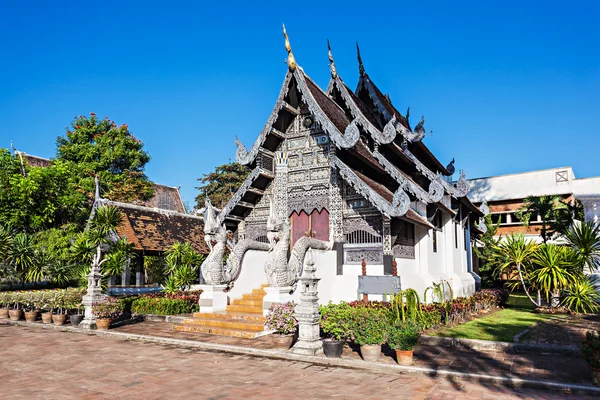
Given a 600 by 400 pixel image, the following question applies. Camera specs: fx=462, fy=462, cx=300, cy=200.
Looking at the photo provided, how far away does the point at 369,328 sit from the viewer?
27.3ft

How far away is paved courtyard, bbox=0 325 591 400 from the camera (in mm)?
6418

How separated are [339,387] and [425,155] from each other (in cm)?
1488

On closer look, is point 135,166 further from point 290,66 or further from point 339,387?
point 339,387

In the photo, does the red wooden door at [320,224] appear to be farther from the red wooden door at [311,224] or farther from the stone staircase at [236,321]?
the stone staircase at [236,321]

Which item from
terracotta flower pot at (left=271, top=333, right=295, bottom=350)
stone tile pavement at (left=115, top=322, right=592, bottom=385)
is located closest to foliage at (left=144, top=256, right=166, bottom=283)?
stone tile pavement at (left=115, top=322, right=592, bottom=385)

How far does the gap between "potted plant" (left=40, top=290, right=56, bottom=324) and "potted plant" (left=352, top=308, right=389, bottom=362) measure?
1017 centimetres

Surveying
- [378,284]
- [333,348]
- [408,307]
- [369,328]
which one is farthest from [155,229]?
[369,328]

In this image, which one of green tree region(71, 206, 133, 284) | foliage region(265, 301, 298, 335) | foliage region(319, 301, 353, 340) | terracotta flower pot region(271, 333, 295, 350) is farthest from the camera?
green tree region(71, 206, 133, 284)

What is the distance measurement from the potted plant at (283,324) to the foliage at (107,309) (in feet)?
17.5

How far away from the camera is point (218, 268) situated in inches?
517

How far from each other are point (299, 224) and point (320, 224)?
82 centimetres

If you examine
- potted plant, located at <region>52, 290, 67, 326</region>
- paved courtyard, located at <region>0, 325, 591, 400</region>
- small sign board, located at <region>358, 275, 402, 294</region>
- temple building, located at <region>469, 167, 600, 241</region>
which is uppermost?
temple building, located at <region>469, 167, 600, 241</region>

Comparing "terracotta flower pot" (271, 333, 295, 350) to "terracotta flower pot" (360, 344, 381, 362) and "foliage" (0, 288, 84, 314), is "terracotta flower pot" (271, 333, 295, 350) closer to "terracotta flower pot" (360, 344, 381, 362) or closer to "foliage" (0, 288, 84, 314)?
"terracotta flower pot" (360, 344, 381, 362)

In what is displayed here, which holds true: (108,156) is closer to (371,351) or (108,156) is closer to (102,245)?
(102,245)
